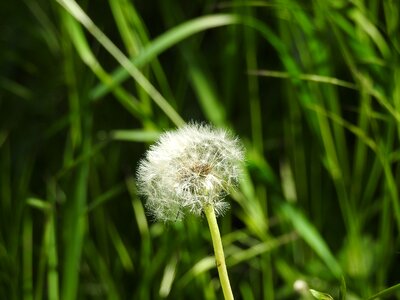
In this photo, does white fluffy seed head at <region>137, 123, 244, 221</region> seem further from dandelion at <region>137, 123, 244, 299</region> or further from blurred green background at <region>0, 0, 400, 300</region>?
blurred green background at <region>0, 0, 400, 300</region>

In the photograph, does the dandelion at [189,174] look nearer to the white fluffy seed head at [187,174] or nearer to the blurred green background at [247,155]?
the white fluffy seed head at [187,174]

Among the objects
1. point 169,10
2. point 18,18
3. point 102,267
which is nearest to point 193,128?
point 102,267

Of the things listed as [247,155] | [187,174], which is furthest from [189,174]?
[247,155]

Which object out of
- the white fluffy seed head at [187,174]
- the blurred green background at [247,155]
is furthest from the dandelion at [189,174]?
the blurred green background at [247,155]

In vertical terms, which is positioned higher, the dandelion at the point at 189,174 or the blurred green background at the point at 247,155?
the blurred green background at the point at 247,155

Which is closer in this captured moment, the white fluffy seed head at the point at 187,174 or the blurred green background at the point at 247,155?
the white fluffy seed head at the point at 187,174

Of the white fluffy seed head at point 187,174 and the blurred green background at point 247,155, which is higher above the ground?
the blurred green background at point 247,155

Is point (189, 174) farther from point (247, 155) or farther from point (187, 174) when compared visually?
point (247, 155)
